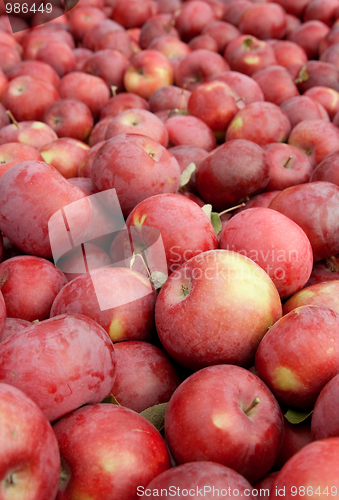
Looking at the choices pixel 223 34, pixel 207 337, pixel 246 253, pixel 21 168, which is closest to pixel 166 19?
pixel 223 34

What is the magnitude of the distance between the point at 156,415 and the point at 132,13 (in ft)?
13.3

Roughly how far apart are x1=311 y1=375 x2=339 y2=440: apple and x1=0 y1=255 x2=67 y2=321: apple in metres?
0.96

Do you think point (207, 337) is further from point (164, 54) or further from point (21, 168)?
point (164, 54)

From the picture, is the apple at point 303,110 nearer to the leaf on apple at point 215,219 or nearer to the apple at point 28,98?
the leaf on apple at point 215,219

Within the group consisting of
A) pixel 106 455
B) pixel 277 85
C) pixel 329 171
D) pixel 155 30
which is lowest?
pixel 106 455

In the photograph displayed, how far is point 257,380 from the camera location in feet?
3.72

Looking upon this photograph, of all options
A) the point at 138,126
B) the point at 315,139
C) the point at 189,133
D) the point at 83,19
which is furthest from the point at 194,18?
the point at 138,126

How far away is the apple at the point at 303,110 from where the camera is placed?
104 inches

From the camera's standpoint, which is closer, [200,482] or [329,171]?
[200,482]

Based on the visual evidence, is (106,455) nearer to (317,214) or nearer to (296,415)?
(296,415)

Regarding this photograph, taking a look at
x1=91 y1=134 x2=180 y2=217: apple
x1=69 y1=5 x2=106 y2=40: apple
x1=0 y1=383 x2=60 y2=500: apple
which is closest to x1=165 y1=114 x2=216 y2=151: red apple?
x1=91 y1=134 x2=180 y2=217: apple

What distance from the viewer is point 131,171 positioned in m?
1.77

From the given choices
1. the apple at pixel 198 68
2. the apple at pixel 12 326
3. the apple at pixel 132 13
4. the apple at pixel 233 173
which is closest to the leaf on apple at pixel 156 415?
the apple at pixel 12 326

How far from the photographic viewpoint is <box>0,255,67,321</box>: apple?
1.53 metres
